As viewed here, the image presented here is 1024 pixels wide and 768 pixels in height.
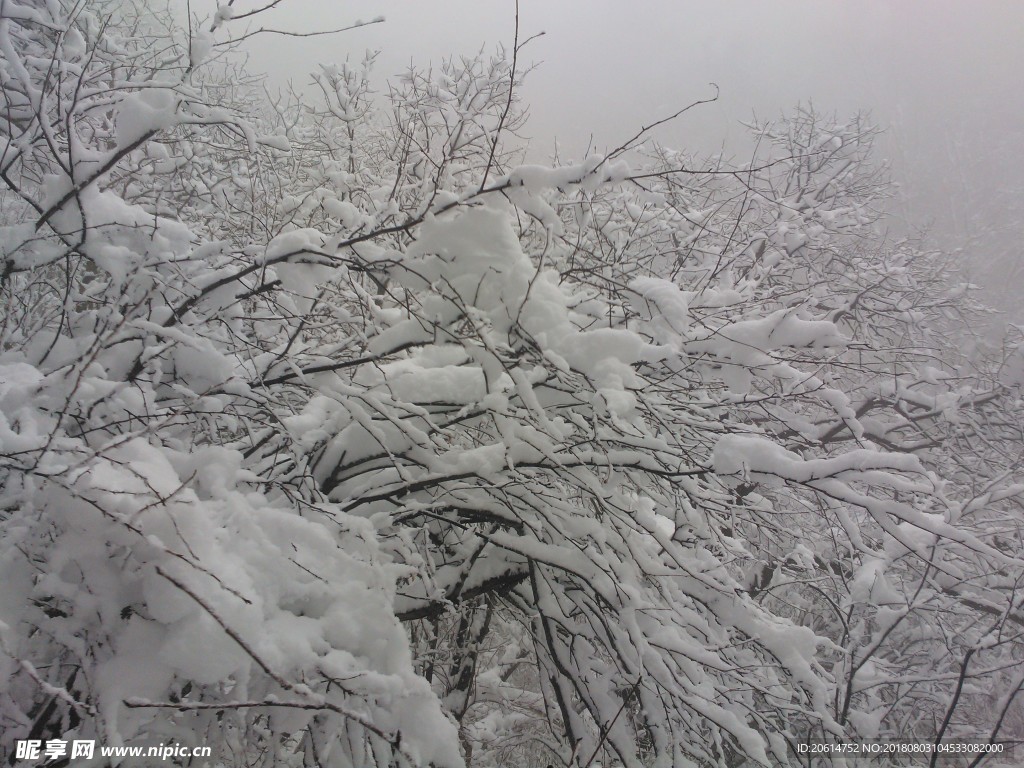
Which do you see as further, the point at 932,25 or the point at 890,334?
the point at 932,25

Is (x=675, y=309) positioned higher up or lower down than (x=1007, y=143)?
lower down

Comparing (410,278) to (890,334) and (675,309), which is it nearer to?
(675,309)

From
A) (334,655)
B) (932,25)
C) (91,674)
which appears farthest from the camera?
(932,25)

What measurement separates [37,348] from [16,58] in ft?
3.19

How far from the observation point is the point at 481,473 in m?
1.90

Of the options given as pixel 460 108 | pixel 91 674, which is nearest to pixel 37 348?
pixel 91 674

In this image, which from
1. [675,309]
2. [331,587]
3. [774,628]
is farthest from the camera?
[774,628]

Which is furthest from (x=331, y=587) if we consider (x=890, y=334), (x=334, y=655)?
(x=890, y=334)

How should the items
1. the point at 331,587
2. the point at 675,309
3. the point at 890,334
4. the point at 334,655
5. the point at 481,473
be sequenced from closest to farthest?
the point at 334,655
the point at 331,587
the point at 675,309
the point at 481,473
the point at 890,334

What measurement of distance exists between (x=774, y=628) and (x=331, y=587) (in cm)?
160

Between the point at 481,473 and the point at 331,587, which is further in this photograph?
the point at 481,473

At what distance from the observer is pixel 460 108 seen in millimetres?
7680

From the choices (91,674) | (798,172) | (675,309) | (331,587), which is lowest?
(91,674)

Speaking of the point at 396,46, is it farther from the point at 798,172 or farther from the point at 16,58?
the point at 16,58
